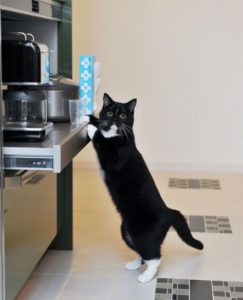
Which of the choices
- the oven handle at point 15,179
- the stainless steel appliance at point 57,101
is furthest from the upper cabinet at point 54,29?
the oven handle at point 15,179

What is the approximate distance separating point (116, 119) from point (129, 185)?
340 mm

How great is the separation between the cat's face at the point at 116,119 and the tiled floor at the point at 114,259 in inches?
30.4

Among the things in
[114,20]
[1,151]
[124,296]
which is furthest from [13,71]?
[114,20]

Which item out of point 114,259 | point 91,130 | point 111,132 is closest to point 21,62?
point 91,130

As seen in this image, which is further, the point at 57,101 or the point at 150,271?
the point at 150,271

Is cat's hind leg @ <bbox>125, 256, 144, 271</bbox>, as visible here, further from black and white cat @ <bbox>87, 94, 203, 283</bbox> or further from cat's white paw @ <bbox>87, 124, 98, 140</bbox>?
cat's white paw @ <bbox>87, 124, 98, 140</bbox>

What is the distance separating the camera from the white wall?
5.24m

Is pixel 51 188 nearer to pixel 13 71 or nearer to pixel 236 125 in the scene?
pixel 13 71

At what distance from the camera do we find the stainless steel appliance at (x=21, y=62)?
234 centimetres

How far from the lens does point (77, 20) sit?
5328mm

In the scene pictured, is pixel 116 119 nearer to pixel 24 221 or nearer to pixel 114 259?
pixel 24 221

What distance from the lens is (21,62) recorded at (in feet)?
7.74

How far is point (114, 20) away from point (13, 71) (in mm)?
3083

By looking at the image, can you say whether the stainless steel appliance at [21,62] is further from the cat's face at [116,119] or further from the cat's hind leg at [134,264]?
the cat's hind leg at [134,264]
